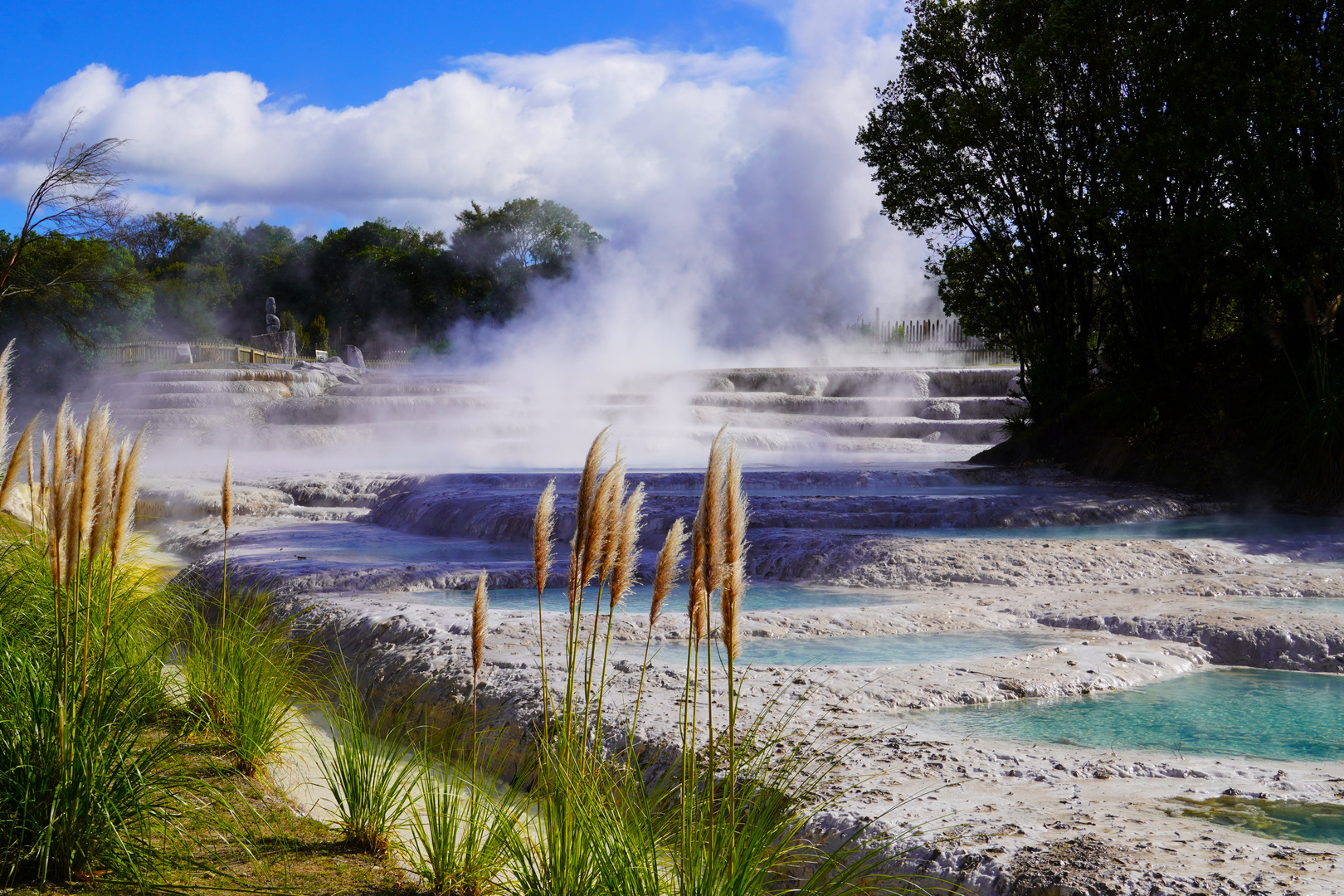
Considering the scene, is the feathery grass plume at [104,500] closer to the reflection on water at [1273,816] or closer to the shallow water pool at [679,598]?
the reflection on water at [1273,816]

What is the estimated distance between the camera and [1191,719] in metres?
3.86

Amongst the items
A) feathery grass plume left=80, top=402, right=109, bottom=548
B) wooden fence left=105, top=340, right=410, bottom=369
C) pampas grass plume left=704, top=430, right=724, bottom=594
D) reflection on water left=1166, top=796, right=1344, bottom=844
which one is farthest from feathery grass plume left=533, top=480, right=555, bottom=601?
wooden fence left=105, top=340, right=410, bottom=369

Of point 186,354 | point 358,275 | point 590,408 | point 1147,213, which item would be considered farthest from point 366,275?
point 1147,213

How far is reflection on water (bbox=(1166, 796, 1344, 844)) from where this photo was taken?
2.56 m

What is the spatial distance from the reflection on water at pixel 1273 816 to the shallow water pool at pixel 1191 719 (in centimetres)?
61

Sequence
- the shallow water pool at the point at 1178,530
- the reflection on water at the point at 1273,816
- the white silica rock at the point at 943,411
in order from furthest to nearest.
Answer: the white silica rock at the point at 943,411 < the shallow water pool at the point at 1178,530 < the reflection on water at the point at 1273,816

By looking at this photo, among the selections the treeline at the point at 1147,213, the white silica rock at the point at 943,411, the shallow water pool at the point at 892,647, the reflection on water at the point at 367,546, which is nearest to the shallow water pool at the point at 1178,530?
the treeline at the point at 1147,213

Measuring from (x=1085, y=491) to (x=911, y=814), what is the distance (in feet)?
28.8

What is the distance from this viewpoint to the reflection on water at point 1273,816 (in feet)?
8.39

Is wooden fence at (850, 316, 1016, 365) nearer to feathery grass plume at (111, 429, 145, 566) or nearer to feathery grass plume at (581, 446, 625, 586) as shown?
feathery grass plume at (111, 429, 145, 566)

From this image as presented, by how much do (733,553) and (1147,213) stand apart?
40.0 feet

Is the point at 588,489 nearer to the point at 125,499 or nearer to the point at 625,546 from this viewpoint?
the point at 625,546

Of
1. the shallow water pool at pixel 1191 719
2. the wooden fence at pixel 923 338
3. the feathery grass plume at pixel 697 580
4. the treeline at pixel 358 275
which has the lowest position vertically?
the shallow water pool at pixel 1191 719

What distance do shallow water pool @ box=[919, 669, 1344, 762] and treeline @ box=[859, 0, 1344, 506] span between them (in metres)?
6.47
